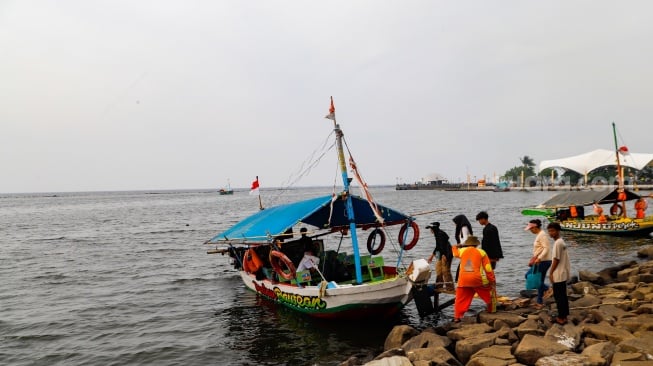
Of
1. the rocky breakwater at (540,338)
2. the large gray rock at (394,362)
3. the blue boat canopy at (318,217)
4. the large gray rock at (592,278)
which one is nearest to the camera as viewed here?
the rocky breakwater at (540,338)

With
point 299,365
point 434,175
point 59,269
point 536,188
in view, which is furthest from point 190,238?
point 434,175

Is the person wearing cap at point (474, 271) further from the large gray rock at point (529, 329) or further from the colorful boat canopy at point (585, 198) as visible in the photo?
the colorful boat canopy at point (585, 198)

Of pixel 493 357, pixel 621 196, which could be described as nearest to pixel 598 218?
pixel 621 196

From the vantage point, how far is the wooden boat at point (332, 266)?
11.9m

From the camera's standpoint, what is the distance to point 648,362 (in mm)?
6656

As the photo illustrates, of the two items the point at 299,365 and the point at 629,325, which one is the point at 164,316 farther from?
the point at 629,325

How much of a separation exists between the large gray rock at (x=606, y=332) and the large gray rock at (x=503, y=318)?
4.29 feet

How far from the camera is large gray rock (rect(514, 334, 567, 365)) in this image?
746 centimetres

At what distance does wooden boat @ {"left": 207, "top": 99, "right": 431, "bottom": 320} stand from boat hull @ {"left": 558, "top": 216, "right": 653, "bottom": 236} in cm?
1931

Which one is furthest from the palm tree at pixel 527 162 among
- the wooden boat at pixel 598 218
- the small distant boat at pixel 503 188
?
the wooden boat at pixel 598 218

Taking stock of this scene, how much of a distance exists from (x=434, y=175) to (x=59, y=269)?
162143 millimetres

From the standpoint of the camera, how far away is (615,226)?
88.8 feet

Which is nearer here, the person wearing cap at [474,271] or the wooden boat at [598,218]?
the person wearing cap at [474,271]

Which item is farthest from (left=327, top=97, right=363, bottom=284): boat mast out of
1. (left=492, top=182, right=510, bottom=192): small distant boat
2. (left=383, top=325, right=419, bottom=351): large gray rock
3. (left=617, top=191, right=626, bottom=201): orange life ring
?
(left=492, top=182, right=510, bottom=192): small distant boat
